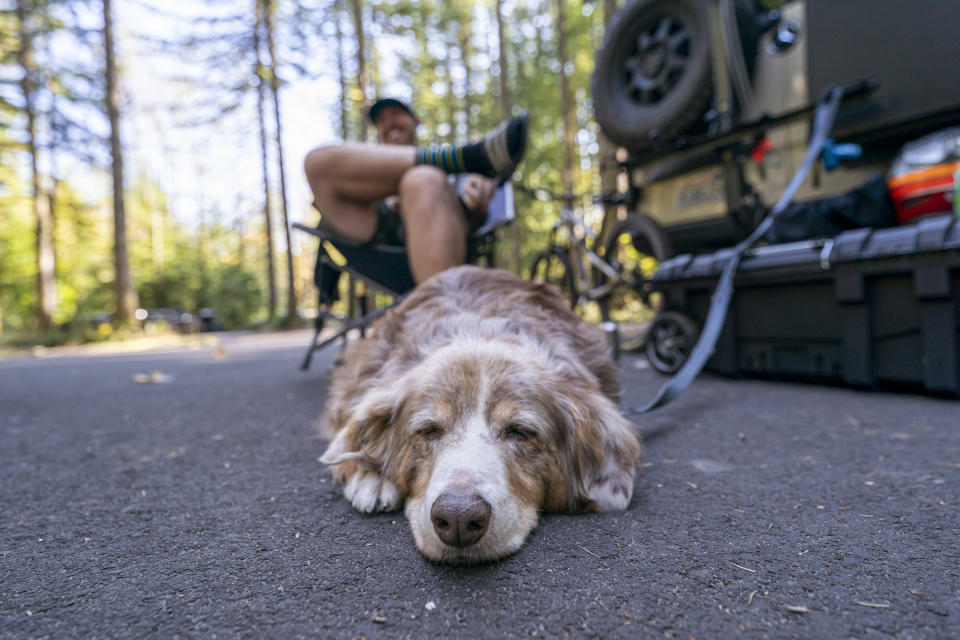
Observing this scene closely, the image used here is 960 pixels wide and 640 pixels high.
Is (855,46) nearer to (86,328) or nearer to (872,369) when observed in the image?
(872,369)

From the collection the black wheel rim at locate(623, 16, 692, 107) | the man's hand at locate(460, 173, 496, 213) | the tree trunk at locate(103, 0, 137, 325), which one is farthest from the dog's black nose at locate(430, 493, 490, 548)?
the tree trunk at locate(103, 0, 137, 325)

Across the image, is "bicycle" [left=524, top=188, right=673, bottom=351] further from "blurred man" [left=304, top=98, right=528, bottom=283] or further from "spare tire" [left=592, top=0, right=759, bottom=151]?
"blurred man" [left=304, top=98, right=528, bottom=283]

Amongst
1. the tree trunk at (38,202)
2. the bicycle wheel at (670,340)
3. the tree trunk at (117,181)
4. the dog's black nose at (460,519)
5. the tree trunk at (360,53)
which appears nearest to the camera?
the dog's black nose at (460,519)

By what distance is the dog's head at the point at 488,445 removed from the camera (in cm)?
125

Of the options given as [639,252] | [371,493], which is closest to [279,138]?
[639,252]

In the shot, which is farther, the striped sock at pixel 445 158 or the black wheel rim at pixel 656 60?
the black wheel rim at pixel 656 60

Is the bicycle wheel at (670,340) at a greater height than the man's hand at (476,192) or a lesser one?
lesser

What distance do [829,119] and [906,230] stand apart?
93 cm

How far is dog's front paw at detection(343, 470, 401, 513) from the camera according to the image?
62.3 inches

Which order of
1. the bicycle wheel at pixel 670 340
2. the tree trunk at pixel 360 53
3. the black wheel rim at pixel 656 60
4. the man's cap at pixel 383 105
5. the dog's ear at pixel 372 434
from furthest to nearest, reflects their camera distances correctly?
the tree trunk at pixel 360 53 → the black wheel rim at pixel 656 60 → the man's cap at pixel 383 105 → the bicycle wheel at pixel 670 340 → the dog's ear at pixel 372 434

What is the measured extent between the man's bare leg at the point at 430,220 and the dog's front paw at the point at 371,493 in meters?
1.63

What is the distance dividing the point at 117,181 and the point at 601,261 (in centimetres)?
1275

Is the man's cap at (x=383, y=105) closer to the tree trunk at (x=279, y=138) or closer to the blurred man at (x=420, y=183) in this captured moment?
the blurred man at (x=420, y=183)

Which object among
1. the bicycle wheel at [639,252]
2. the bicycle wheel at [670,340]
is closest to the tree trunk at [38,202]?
the bicycle wheel at [639,252]
